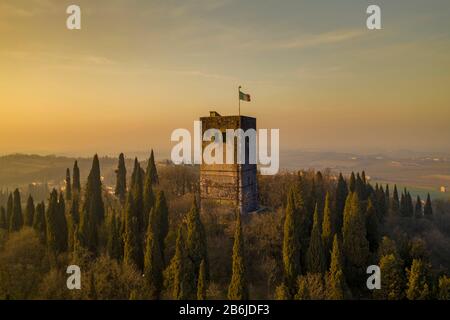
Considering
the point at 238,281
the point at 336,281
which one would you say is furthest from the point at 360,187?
the point at 238,281

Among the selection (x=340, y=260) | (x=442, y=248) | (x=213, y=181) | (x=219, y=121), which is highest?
(x=219, y=121)

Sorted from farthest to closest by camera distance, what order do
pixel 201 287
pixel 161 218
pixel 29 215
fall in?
pixel 29 215 → pixel 161 218 → pixel 201 287

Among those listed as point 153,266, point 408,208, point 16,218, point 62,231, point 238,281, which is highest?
point 16,218

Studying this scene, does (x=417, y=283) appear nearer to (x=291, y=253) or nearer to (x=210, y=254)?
(x=291, y=253)

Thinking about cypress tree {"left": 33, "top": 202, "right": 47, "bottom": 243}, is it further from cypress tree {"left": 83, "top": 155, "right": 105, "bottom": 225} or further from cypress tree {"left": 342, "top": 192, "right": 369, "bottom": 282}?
cypress tree {"left": 342, "top": 192, "right": 369, "bottom": 282}

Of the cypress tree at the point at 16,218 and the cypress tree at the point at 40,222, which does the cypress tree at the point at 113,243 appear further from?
the cypress tree at the point at 16,218
